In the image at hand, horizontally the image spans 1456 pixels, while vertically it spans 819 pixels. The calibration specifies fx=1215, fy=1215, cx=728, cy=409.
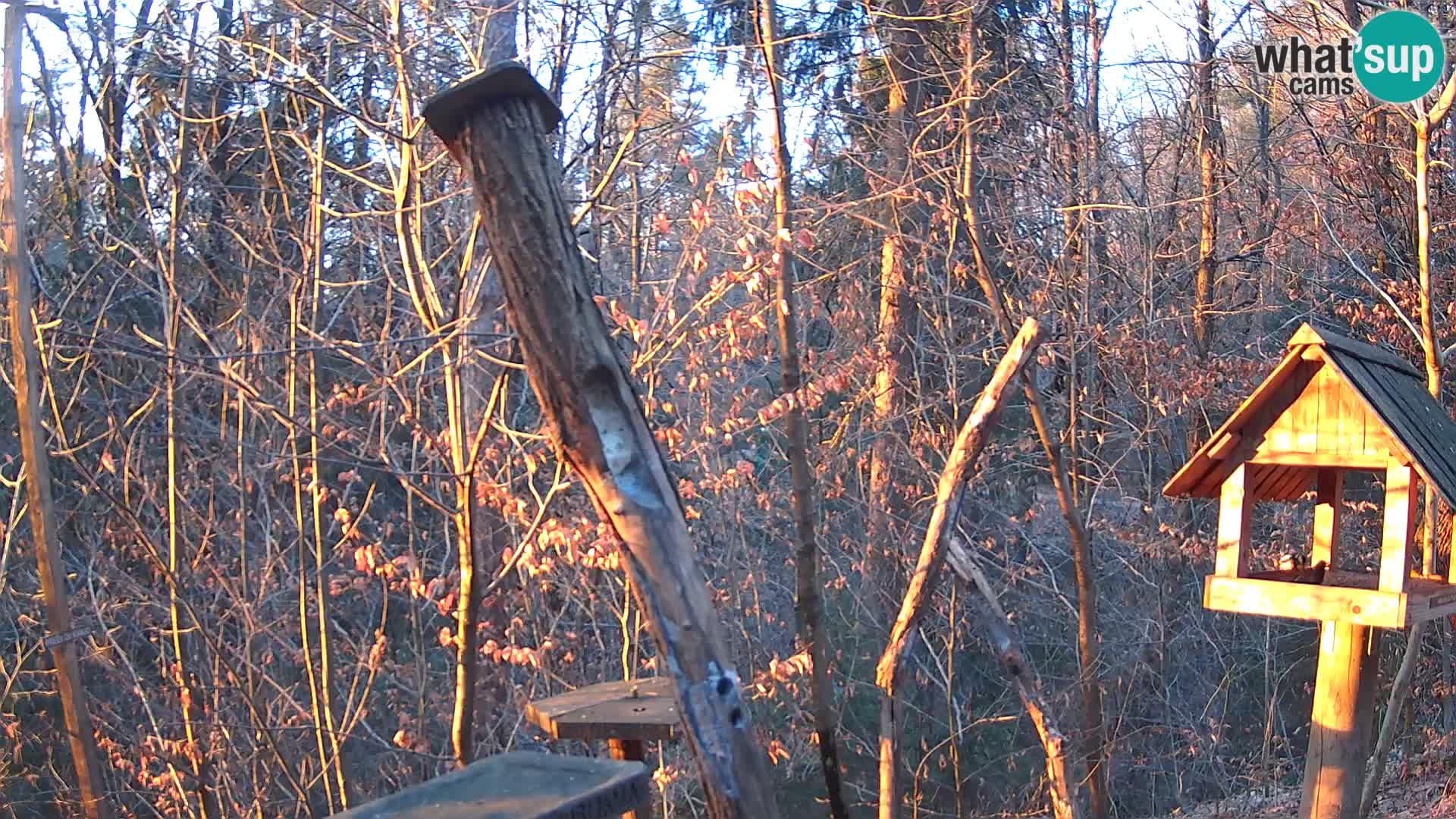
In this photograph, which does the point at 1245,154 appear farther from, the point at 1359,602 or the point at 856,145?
the point at 1359,602

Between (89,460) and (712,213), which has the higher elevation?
(712,213)

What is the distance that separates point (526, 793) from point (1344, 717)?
120 inches

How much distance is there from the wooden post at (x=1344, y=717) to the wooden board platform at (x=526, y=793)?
8.87 ft

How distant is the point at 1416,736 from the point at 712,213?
7924 mm

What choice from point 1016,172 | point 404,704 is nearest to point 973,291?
point 1016,172

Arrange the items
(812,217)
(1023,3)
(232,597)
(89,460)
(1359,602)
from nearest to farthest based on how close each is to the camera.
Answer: (1359,602) < (232,597) < (89,460) < (812,217) < (1023,3)

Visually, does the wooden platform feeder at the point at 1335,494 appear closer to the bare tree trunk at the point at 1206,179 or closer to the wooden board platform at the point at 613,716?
the wooden board platform at the point at 613,716

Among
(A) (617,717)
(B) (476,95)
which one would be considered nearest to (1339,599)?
(A) (617,717)

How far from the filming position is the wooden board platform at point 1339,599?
157 inches

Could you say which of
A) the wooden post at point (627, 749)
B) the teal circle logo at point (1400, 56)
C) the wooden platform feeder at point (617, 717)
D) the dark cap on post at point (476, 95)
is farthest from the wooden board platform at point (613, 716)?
the teal circle logo at point (1400, 56)

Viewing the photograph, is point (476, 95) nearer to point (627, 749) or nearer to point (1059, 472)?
point (627, 749)

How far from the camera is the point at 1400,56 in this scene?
785 cm

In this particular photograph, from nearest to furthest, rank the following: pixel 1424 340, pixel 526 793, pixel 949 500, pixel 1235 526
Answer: pixel 526 793
pixel 1235 526
pixel 949 500
pixel 1424 340

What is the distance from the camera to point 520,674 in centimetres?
866
